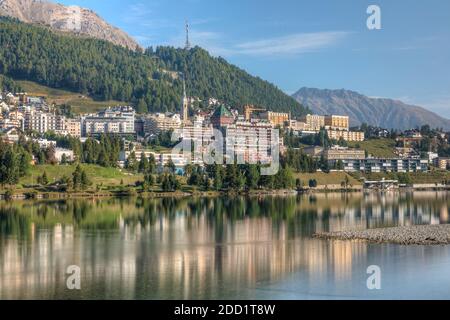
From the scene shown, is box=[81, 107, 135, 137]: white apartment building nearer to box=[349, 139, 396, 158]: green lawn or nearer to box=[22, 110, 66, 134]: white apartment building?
box=[22, 110, 66, 134]: white apartment building

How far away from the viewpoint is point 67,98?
407ft

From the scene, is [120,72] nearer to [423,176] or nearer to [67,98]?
[67,98]

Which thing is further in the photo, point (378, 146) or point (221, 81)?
point (221, 81)

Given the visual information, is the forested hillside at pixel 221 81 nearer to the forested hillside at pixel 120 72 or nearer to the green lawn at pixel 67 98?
the forested hillside at pixel 120 72

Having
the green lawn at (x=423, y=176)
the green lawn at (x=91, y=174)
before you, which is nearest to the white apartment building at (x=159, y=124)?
the green lawn at (x=423, y=176)

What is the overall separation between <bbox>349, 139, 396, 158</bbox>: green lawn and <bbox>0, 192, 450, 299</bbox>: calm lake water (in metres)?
78.6

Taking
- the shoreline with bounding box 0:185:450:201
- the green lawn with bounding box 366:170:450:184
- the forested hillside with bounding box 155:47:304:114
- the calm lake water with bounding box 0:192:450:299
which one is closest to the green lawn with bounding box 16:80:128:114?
the forested hillside with bounding box 155:47:304:114

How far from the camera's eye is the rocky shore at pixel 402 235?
101 ft

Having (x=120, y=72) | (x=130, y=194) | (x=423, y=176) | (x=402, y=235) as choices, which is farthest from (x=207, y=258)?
(x=120, y=72)

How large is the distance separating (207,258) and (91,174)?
1801 inches
